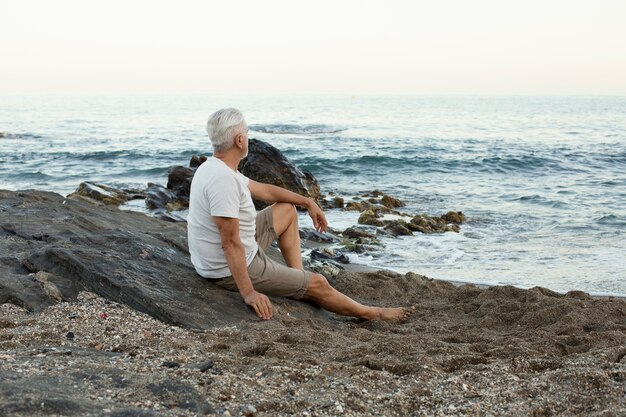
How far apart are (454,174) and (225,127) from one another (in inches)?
661

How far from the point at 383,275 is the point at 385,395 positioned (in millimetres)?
3911

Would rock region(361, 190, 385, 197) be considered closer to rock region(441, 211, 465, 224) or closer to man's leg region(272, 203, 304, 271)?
rock region(441, 211, 465, 224)

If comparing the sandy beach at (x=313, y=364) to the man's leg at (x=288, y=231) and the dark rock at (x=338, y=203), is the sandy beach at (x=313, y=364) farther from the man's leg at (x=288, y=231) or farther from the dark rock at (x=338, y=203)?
the dark rock at (x=338, y=203)

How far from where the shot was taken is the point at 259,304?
17.4 feet

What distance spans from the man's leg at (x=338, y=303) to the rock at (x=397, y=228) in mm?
5898

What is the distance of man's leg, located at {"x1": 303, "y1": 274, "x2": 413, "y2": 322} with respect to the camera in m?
5.81

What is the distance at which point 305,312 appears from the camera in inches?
230

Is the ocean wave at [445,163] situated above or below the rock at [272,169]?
below

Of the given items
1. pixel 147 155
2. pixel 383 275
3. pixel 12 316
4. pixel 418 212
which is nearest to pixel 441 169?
pixel 418 212

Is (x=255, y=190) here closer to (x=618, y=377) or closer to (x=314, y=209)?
(x=314, y=209)

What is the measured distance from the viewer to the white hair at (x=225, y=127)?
517 cm

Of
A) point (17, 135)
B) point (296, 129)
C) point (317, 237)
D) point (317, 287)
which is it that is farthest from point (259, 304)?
point (296, 129)

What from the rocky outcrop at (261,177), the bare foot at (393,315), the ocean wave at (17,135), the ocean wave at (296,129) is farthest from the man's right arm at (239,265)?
the ocean wave at (296,129)

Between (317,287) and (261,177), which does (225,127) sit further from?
(261,177)
